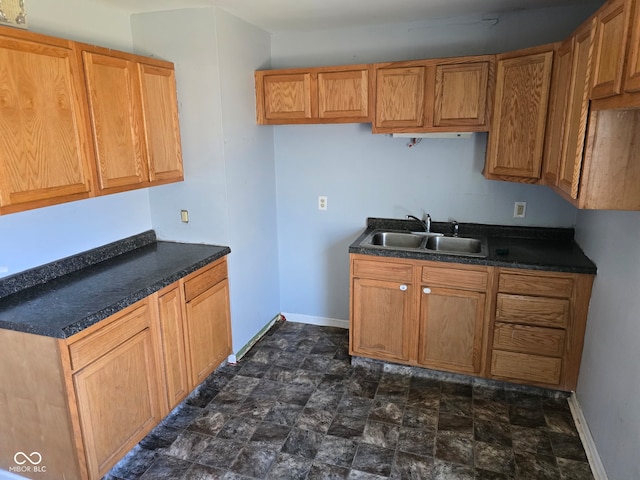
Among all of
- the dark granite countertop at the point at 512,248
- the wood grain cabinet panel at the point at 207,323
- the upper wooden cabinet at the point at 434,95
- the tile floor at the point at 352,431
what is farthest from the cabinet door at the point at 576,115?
the wood grain cabinet panel at the point at 207,323

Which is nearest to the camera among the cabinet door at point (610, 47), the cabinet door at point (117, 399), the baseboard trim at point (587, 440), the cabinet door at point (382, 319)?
the cabinet door at point (610, 47)

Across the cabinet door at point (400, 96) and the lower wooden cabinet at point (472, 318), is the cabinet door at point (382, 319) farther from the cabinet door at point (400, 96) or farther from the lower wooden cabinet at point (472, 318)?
the cabinet door at point (400, 96)

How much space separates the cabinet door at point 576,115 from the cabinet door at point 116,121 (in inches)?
87.3

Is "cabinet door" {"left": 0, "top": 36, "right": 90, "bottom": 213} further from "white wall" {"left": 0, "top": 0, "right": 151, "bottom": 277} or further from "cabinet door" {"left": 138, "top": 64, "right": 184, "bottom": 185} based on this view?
"cabinet door" {"left": 138, "top": 64, "right": 184, "bottom": 185}

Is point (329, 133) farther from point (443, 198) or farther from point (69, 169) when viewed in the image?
point (69, 169)

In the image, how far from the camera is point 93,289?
7.06 feet

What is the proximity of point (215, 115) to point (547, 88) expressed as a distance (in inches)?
76.7

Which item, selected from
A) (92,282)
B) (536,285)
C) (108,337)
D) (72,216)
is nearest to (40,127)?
(72,216)

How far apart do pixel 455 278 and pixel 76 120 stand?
2.27m

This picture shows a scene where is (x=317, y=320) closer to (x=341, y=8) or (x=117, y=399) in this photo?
(x=117, y=399)

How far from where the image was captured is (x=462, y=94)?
8.90ft

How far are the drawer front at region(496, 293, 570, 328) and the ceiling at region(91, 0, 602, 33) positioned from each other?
1782 mm

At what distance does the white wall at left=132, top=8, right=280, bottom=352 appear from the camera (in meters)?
2.66

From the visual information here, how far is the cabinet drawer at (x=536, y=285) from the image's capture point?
2.49 m
